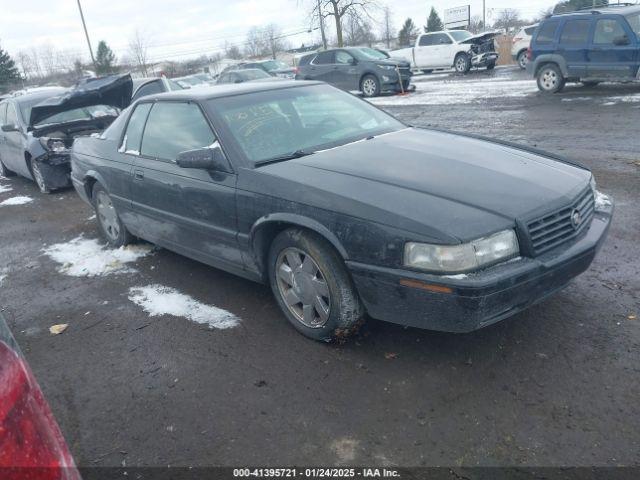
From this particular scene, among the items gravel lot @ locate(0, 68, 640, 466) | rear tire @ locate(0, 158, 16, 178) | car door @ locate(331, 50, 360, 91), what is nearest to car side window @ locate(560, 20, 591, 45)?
car door @ locate(331, 50, 360, 91)

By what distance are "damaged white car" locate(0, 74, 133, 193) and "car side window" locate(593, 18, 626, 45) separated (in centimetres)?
1045

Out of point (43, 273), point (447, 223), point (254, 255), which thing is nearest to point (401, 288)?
point (447, 223)

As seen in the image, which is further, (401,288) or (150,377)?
(150,377)

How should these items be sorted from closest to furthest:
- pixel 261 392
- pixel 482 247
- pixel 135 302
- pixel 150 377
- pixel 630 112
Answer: pixel 482 247
pixel 261 392
pixel 150 377
pixel 135 302
pixel 630 112

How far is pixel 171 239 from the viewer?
14.7ft

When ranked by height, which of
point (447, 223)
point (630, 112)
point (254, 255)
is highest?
point (447, 223)

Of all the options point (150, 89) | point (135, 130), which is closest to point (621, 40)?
point (150, 89)

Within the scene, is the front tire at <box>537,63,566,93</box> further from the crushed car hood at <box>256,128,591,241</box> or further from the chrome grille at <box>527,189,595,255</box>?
the chrome grille at <box>527,189,595,255</box>

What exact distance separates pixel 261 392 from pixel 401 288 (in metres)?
0.98

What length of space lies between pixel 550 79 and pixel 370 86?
20.1 ft

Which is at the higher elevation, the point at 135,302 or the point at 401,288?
the point at 401,288

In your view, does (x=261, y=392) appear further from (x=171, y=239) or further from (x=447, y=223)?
(x=171, y=239)

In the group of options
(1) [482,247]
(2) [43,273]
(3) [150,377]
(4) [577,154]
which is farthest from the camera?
(4) [577,154]

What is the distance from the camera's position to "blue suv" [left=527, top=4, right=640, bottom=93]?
12.1 m
